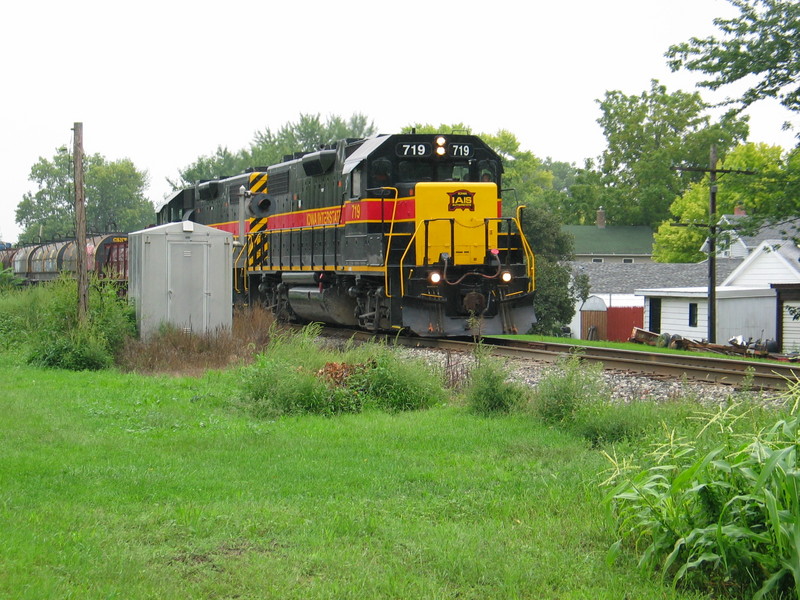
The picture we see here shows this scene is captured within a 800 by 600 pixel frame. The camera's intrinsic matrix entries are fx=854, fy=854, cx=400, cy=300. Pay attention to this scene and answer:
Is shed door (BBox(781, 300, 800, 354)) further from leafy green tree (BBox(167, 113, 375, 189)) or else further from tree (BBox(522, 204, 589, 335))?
leafy green tree (BBox(167, 113, 375, 189))

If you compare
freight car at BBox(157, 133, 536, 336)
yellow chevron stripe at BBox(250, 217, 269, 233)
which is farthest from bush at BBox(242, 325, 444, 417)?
yellow chevron stripe at BBox(250, 217, 269, 233)

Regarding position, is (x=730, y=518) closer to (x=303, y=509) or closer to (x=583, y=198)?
(x=303, y=509)

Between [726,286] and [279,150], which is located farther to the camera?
[279,150]

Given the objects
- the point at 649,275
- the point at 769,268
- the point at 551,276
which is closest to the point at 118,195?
the point at 649,275

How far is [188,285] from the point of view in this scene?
15.4 m

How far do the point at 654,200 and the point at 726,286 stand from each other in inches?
1339

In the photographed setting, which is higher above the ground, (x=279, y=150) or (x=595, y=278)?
(x=279, y=150)

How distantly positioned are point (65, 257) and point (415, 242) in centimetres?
2086

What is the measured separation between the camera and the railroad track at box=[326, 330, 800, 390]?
9.92 m

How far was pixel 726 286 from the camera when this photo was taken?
40.0 metres

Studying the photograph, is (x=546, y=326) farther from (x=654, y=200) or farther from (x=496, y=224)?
(x=654, y=200)

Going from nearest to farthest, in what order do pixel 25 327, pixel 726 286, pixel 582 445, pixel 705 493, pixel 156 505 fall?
pixel 705 493
pixel 156 505
pixel 582 445
pixel 25 327
pixel 726 286

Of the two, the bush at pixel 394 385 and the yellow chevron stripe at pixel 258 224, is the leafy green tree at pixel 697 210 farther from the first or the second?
the bush at pixel 394 385

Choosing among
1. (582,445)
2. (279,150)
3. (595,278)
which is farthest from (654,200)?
(582,445)
